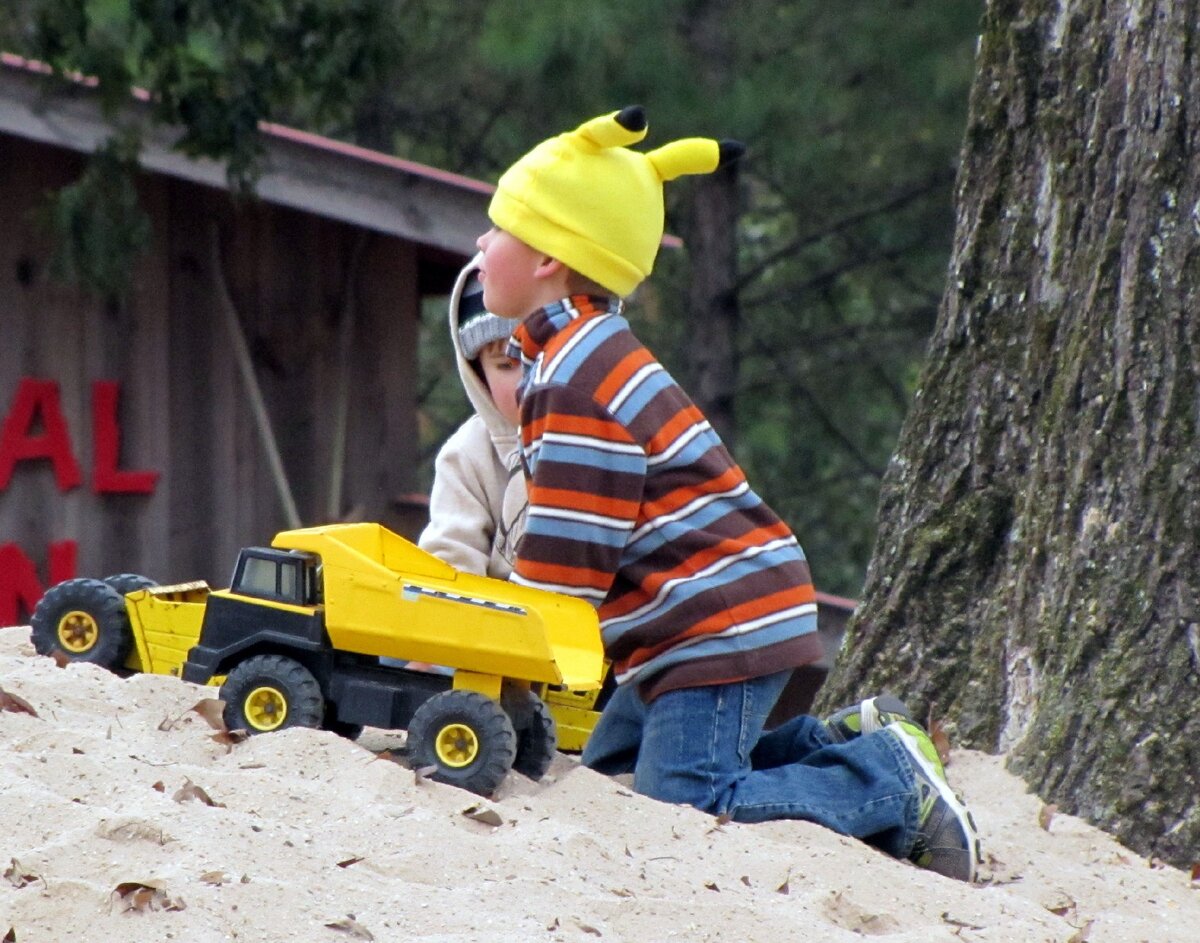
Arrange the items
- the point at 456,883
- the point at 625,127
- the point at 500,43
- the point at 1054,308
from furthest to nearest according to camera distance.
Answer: the point at 500,43, the point at 1054,308, the point at 625,127, the point at 456,883

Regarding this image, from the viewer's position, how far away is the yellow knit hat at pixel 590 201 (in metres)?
3.58

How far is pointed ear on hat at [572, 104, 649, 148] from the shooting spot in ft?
11.4

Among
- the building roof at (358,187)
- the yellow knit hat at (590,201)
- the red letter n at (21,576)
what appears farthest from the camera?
the building roof at (358,187)

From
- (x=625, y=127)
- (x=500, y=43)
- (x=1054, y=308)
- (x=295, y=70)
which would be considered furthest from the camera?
(x=500, y=43)

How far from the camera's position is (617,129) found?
3520 millimetres

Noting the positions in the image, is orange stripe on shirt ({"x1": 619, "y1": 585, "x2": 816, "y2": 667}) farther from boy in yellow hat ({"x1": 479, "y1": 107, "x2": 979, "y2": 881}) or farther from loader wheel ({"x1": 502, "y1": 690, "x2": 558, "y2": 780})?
loader wheel ({"x1": 502, "y1": 690, "x2": 558, "y2": 780})

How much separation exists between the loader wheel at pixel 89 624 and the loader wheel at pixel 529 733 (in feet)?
2.78

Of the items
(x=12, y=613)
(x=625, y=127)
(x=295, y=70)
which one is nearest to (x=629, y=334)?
(x=625, y=127)

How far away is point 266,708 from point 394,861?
26.2 inches

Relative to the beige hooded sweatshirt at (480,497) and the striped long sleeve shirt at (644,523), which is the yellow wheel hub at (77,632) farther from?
the striped long sleeve shirt at (644,523)

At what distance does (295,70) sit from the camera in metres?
7.58

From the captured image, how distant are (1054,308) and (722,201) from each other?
7.73 metres

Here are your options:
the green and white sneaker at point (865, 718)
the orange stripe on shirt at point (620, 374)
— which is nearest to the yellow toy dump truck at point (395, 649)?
the orange stripe on shirt at point (620, 374)

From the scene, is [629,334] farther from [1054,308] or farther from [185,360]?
[185,360]
